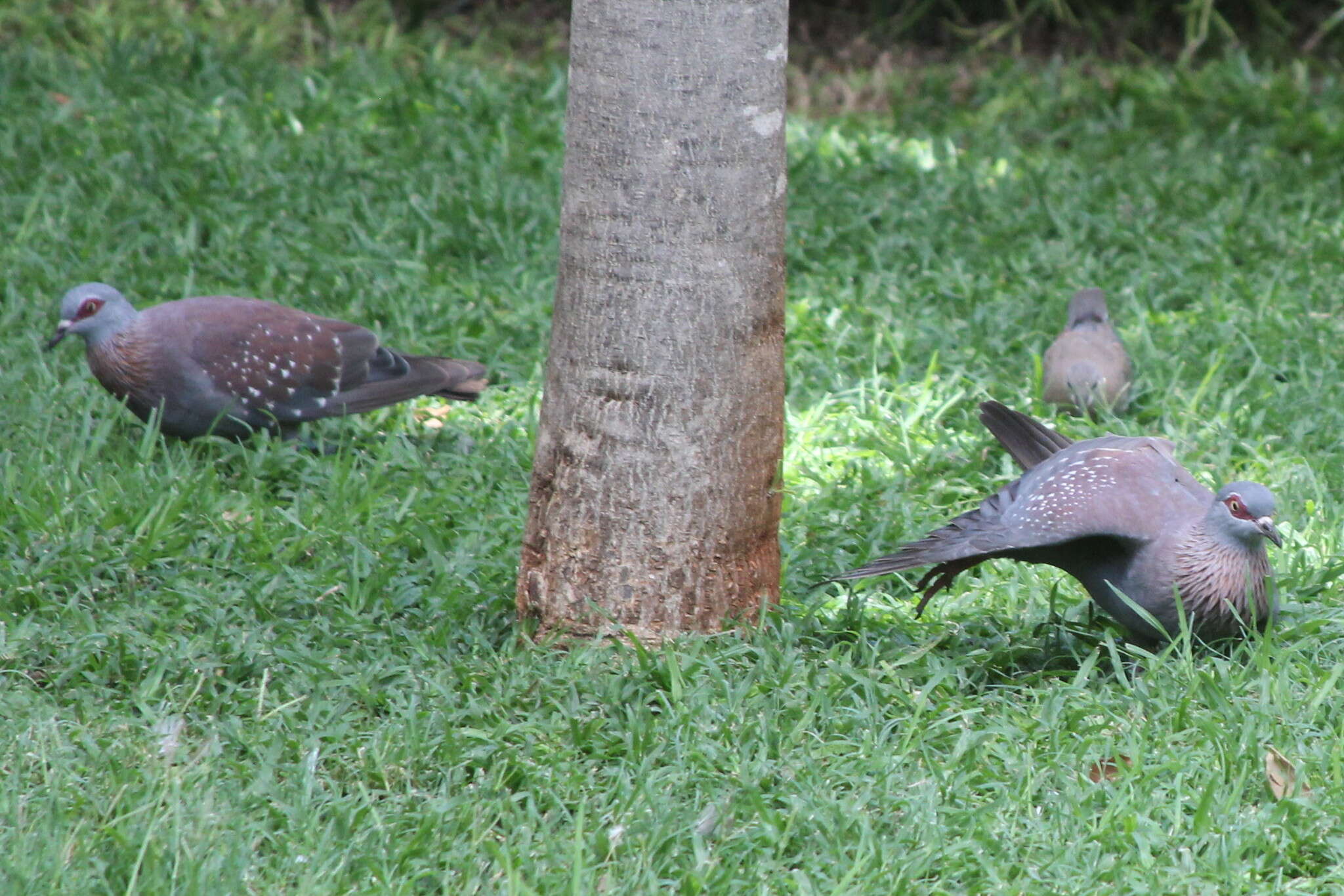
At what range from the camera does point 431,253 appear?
254 inches

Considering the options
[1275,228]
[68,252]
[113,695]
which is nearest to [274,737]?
[113,695]

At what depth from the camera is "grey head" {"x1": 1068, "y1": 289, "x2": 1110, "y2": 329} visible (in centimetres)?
552

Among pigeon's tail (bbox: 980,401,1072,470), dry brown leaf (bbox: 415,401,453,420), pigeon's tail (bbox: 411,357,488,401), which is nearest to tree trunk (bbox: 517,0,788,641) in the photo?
pigeon's tail (bbox: 980,401,1072,470)

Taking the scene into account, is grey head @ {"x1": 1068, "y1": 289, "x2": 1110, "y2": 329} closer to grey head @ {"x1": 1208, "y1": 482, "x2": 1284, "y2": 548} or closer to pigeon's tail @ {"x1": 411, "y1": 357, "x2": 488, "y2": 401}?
grey head @ {"x1": 1208, "y1": 482, "x2": 1284, "y2": 548}

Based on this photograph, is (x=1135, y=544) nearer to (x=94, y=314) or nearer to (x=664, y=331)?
(x=664, y=331)

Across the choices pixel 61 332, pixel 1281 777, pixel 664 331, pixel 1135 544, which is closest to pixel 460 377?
pixel 61 332

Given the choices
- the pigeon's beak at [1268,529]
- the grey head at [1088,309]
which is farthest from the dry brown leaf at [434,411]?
the pigeon's beak at [1268,529]

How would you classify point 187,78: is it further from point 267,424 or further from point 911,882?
point 911,882

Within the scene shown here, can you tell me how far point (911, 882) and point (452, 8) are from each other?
832cm

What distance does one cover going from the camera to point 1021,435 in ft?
14.1

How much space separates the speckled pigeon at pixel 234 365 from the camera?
4797 mm

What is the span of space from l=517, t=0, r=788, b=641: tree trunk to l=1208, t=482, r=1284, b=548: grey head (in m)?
1.08

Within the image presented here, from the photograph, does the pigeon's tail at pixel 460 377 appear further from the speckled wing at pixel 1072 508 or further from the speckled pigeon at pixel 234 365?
the speckled wing at pixel 1072 508

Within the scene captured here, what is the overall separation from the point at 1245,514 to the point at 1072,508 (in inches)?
16.5
